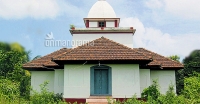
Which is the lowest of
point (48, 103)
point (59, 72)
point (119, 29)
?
point (48, 103)

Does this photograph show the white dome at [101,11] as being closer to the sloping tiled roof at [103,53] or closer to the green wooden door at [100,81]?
the sloping tiled roof at [103,53]

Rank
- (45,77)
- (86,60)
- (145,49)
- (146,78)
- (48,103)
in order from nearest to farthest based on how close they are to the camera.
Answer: (48,103), (86,60), (146,78), (45,77), (145,49)

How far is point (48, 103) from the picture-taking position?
13531mm

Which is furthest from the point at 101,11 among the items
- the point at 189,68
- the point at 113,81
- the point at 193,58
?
the point at 193,58

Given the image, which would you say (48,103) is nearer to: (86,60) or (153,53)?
(86,60)

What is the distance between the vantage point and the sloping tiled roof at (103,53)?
55.1ft

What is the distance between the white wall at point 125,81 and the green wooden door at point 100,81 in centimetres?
52

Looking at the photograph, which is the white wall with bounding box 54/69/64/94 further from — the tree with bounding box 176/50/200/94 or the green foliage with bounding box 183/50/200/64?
the green foliage with bounding box 183/50/200/64

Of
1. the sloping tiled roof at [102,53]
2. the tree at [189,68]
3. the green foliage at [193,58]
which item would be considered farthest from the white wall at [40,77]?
the green foliage at [193,58]

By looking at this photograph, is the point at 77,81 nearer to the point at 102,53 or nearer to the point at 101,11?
the point at 102,53

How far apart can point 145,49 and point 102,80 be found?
632 cm

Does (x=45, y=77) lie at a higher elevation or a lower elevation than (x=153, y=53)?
lower

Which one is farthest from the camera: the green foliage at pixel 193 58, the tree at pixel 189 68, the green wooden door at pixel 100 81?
the green foliage at pixel 193 58

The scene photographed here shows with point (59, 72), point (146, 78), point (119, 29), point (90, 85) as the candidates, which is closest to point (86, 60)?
point (90, 85)
